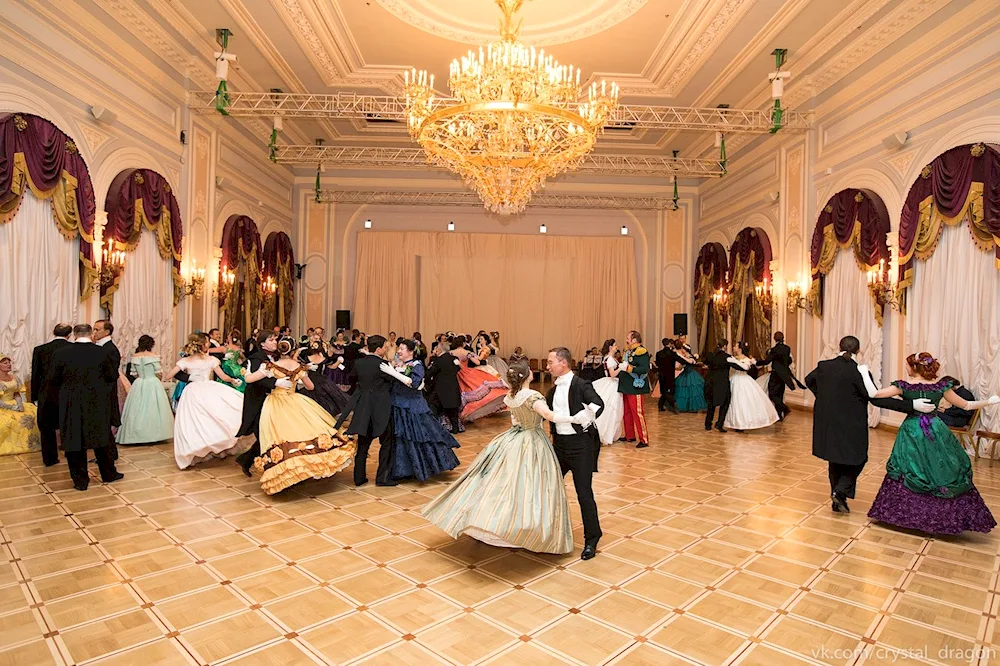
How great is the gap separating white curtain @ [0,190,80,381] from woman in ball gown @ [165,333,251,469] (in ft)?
5.90

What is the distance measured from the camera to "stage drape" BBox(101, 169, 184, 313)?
800cm

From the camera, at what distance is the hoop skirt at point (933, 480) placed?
14.1 feet

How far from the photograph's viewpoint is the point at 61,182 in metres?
7.09

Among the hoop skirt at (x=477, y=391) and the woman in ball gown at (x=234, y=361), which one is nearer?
the woman in ball gown at (x=234, y=361)

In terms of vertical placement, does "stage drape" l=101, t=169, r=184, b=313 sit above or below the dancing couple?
above

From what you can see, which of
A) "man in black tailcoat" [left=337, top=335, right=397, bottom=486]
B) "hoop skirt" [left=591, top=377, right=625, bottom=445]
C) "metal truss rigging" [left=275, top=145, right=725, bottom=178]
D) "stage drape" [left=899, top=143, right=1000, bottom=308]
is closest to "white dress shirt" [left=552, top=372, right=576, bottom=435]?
"man in black tailcoat" [left=337, top=335, right=397, bottom=486]

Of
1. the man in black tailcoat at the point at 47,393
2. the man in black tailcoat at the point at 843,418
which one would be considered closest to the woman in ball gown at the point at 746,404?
the man in black tailcoat at the point at 843,418

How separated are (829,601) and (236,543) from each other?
12.1 ft

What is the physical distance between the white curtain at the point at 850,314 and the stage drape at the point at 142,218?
10257 mm

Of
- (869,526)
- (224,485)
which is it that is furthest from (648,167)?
(224,485)

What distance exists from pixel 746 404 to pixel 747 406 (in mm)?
32

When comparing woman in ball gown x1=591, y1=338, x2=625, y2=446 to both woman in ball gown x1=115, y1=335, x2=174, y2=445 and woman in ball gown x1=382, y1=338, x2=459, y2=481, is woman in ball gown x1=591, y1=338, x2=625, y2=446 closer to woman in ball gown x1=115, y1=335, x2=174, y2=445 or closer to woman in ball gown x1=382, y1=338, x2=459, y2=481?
woman in ball gown x1=382, y1=338, x2=459, y2=481

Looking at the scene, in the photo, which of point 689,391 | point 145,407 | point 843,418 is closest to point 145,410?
point 145,407

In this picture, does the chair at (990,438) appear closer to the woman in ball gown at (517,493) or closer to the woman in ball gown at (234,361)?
the woman in ball gown at (517,493)
